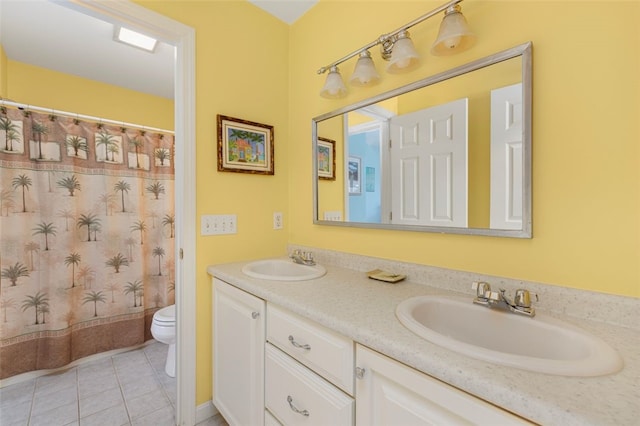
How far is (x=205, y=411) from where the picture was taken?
1476 mm

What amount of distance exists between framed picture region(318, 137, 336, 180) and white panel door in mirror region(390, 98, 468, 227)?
16.1 inches

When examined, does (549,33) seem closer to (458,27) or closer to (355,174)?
(458,27)

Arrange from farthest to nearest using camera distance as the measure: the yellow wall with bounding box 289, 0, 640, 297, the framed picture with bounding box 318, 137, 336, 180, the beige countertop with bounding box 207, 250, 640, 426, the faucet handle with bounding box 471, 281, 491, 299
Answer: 1. the framed picture with bounding box 318, 137, 336, 180
2. the faucet handle with bounding box 471, 281, 491, 299
3. the yellow wall with bounding box 289, 0, 640, 297
4. the beige countertop with bounding box 207, 250, 640, 426

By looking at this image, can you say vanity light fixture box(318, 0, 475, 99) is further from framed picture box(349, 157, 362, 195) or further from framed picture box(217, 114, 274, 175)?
framed picture box(217, 114, 274, 175)

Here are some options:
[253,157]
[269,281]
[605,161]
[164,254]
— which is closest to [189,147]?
[253,157]

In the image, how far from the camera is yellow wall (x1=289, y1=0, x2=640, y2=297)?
741 mm

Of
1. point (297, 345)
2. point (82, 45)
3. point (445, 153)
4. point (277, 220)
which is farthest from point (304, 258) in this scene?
point (82, 45)

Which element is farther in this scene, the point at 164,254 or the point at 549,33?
the point at 164,254

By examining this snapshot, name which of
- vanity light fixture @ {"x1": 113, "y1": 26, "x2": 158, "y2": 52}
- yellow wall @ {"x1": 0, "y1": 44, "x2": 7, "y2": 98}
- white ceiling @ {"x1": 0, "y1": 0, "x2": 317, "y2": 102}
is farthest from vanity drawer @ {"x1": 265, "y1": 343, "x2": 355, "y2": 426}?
yellow wall @ {"x1": 0, "y1": 44, "x2": 7, "y2": 98}

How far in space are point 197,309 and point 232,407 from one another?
1.66 ft

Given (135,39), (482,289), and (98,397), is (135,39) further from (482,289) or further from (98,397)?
(482,289)

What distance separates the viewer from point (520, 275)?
0.92 metres

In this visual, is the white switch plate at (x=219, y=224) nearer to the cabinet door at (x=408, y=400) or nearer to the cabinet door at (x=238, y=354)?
the cabinet door at (x=238, y=354)

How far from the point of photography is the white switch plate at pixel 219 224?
1.48 metres
